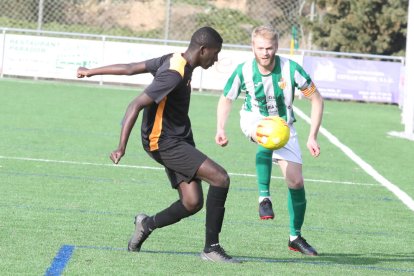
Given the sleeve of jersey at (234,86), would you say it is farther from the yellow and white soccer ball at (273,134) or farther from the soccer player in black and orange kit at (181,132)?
the soccer player in black and orange kit at (181,132)

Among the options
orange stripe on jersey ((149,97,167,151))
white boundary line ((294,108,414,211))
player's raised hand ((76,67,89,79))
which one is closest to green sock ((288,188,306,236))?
orange stripe on jersey ((149,97,167,151))

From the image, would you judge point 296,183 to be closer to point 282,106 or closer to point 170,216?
point 282,106

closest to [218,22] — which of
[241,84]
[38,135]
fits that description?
[38,135]

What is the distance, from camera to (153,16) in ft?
124

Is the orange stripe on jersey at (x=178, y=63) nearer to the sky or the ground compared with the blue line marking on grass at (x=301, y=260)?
nearer to the sky

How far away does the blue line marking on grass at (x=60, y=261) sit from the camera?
22.2 feet

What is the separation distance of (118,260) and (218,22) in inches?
1115

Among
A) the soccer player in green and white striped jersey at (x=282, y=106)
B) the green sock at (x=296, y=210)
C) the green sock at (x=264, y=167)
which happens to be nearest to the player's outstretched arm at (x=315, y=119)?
the soccer player in green and white striped jersey at (x=282, y=106)

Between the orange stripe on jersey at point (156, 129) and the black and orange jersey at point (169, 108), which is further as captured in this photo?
the orange stripe on jersey at point (156, 129)

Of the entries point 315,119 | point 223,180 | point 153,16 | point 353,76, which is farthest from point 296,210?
point 153,16

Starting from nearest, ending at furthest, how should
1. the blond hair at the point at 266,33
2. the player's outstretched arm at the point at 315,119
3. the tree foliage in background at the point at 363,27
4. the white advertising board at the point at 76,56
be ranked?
the blond hair at the point at 266,33
the player's outstretched arm at the point at 315,119
the white advertising board at the point at 76,56
the tree foliage in background at the point at 363,27

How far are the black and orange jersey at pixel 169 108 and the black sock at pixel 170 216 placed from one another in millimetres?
463

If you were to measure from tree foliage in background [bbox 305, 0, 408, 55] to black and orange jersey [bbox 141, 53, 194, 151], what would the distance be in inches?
1036

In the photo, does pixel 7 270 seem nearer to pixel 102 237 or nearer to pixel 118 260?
pixel 118 260
